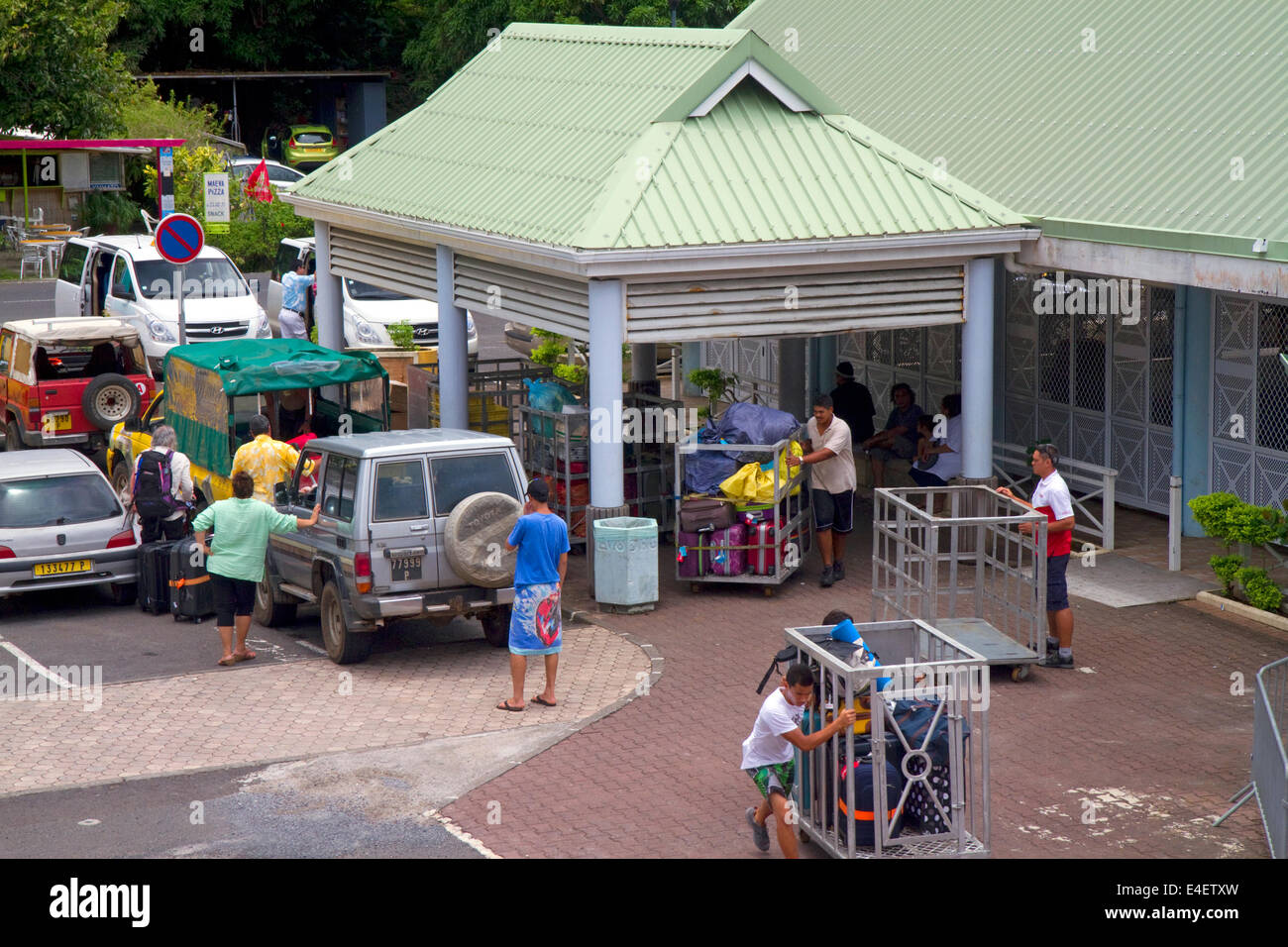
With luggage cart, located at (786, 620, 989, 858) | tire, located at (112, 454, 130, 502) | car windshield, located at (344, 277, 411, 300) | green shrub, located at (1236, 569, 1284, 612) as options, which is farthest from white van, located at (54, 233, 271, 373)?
luggage cart, located at (786, 620, 989, 858)

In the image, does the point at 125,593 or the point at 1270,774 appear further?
the point at 125,593

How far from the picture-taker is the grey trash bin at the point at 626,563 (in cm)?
1463

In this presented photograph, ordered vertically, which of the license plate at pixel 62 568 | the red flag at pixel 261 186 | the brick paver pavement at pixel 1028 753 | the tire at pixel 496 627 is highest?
the red flag at pixel 261 186

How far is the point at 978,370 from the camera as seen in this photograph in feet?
51.7

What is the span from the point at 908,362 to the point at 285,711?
458 inches

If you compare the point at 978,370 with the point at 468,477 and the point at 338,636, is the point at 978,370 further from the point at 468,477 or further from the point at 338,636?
the point at 338,636

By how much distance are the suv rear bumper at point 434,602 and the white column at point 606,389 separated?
2032mm

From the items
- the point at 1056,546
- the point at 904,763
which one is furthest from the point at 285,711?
the point at 1056,546

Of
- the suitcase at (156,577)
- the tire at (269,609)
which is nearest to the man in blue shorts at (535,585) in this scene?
the tire at (269,609)

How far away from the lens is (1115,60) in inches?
663

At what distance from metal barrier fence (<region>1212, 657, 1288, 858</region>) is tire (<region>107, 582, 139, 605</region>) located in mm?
10268

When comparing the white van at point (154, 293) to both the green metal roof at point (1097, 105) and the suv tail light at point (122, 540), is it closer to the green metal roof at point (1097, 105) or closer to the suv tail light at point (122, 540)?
the suv tail light at point (122, 540)

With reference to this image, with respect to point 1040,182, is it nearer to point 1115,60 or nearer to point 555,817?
point 1115,60

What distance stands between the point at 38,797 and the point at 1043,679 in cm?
729
